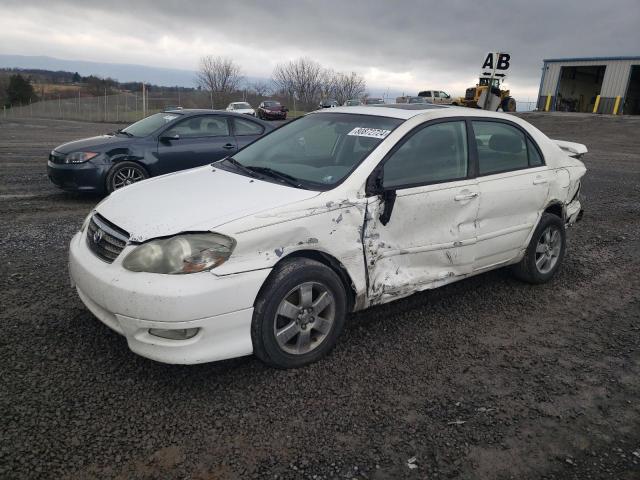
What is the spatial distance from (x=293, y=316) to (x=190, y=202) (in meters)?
0.98

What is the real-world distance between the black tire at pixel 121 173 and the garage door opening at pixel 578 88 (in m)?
37.9

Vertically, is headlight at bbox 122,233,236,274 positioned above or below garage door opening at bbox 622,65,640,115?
below

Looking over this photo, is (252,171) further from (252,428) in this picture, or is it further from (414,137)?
(252,428)

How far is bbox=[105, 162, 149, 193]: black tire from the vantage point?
24.1ft

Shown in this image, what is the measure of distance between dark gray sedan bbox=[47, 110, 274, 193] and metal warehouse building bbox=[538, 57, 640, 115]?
34396 millimetres

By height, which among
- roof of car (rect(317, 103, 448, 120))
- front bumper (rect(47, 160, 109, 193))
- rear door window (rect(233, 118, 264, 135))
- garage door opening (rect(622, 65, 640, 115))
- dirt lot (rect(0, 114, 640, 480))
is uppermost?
garage door opening (rect(622, 65, 640, 115))

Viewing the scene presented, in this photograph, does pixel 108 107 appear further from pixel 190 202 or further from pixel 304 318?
pixel 304 318

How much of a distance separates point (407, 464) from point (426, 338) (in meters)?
1.31

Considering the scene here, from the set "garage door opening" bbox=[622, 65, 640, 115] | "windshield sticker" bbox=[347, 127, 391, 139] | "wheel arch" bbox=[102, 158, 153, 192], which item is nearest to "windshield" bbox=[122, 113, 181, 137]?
"wheel arch" bbox=[102, 158, 153, 192]

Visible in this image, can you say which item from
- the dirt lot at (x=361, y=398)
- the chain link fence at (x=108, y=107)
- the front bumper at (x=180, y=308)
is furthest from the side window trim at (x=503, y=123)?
the chain link fence at (x=108, y=107)

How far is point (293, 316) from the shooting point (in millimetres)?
2998

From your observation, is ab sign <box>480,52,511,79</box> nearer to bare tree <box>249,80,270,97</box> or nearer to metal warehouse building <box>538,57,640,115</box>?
metal warehouse building <box>538,57,640,115</box>

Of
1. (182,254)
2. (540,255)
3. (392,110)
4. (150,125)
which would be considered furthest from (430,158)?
(150,125)

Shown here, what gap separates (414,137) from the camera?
141 inches
